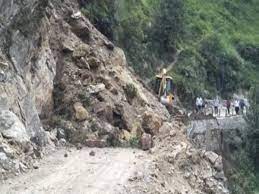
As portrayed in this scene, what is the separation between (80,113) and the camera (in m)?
27.1

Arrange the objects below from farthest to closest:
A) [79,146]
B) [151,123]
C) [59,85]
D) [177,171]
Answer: [151,123], [59,85], [79,146], [177,171]

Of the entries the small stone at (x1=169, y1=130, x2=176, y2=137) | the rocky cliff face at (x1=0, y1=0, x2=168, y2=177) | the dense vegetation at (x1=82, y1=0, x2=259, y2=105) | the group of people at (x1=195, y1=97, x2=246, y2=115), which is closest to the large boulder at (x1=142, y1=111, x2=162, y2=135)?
the rocky cliff face at (x1=0, y1=0, x2=168, y2=177)

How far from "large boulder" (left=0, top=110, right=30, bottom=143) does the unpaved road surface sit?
1066mm

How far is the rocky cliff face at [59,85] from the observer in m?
22.5

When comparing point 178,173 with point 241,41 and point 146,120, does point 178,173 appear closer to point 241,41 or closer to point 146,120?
point 146,120

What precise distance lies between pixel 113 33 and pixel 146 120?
1123 centimetres

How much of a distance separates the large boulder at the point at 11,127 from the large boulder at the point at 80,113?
540cm

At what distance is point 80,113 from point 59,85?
192 cm

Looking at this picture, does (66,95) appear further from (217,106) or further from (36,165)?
(217,106)

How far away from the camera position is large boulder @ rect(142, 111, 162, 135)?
28.3 metres

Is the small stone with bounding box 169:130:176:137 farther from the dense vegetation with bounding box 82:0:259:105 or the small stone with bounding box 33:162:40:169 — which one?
the dense vegetation with bounding box 82:0:259:105

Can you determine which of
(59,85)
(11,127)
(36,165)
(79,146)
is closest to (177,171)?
(79,146)

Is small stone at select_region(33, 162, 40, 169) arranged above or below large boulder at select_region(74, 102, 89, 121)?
below

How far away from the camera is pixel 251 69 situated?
63.5 m
